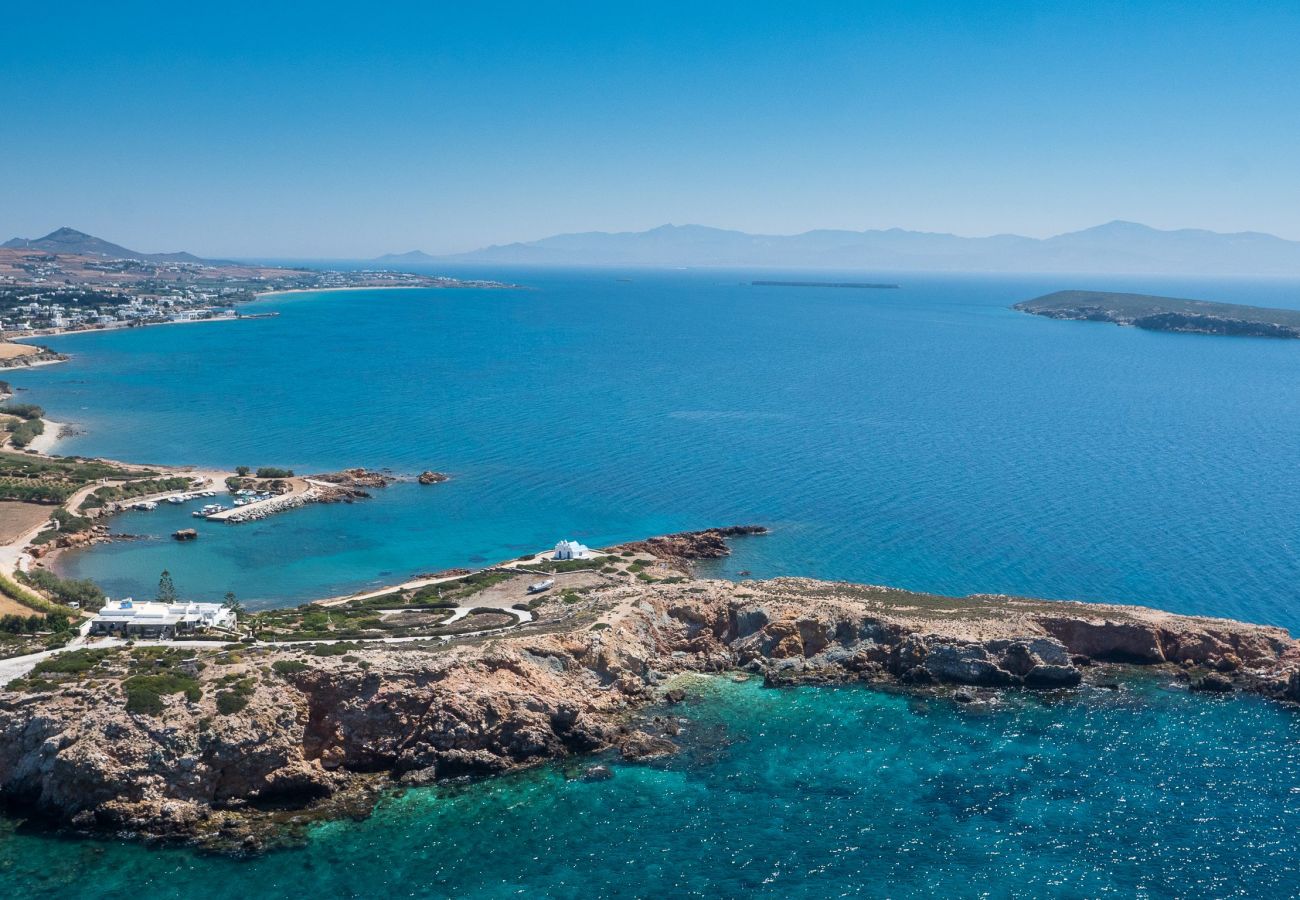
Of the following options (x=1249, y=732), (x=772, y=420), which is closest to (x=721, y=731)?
(x=1249, y=732)

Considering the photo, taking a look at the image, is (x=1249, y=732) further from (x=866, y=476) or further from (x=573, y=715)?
(x=866, y=476)

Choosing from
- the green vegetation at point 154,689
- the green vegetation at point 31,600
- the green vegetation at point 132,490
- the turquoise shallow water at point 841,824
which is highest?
the green vegetation at point 154,689

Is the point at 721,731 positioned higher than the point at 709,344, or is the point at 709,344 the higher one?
the point at 709,344

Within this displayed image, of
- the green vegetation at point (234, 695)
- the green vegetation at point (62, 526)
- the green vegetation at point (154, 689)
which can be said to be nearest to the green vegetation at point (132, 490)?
the green vegetation at point (62, 526)

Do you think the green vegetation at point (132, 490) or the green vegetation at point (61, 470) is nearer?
the green vegetation at point (132, 490)

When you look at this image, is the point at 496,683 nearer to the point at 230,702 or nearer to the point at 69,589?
the point at 230,702

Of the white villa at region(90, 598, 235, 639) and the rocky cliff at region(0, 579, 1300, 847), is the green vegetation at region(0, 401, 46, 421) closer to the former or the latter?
the white villa at region(90, 598, 235, 639)

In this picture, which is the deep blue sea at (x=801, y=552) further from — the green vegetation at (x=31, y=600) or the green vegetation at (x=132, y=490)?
the green vegetation at (x=31, y=600)
